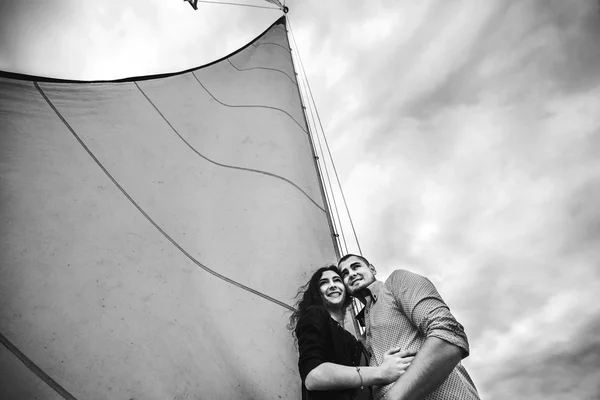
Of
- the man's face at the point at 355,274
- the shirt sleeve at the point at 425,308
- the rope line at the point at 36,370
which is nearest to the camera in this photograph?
the rope line at the point at 36,370

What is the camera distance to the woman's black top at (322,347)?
1222mm

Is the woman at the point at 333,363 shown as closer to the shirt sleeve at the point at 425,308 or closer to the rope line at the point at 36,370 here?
the shirt sleeve at the point at 425,308

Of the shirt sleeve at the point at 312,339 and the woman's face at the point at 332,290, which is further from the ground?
the woman's face at the point at 332,290

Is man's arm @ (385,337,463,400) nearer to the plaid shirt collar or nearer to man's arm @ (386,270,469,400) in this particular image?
man's arm @ (386,270,469,400)

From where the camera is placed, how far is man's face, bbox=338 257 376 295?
177 cm

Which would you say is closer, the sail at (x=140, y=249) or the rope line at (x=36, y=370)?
the rope line at (x=36, y=370)

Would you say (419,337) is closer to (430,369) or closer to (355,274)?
(430,369)

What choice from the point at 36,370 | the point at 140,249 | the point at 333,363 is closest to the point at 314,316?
the point at 333,363

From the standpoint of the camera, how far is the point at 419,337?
49.7 inches

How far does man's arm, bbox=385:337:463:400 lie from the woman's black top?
26 cm

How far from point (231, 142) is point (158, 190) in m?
1.13

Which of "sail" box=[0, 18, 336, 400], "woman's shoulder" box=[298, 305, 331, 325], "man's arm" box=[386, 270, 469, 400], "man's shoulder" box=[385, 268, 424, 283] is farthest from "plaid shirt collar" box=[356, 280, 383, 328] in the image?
A: "sail" box=[0, 18, 336, 400]

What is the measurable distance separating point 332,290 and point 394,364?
703 millimetres

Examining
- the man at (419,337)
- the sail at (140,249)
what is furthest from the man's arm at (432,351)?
the sail at (140,249)
